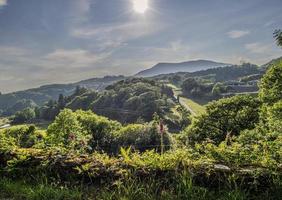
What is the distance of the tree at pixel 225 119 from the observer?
29.2 m

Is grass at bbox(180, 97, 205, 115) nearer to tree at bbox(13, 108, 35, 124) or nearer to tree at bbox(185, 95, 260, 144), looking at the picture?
tree at bbox(13, 108, 35, 124)

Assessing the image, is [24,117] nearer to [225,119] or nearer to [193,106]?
[193,106]

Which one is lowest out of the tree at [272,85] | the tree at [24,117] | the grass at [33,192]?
the tree at [24,117]

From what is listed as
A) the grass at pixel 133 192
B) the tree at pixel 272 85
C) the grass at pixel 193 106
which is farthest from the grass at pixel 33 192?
the grass at pixel 193 106

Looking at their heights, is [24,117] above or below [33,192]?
below

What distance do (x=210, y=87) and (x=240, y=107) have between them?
12002 cm

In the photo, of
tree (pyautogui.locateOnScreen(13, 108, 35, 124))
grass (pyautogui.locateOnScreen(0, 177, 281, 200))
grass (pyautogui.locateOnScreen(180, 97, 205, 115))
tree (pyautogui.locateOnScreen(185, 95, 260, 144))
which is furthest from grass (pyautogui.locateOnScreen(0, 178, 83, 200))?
tree (pyautogui.locateOnScreen(13, 108, 35, 124))

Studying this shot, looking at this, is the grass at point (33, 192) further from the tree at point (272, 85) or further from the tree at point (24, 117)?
the tree at point (24, 117)

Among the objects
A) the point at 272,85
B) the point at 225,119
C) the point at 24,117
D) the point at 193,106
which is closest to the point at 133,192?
the point at 272,85

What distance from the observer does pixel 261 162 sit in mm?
4340

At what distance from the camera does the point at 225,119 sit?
101 ft

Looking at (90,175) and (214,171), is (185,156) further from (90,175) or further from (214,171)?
(90,175)

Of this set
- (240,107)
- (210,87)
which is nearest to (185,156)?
(240,107)

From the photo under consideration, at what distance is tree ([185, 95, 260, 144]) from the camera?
1148 inches
